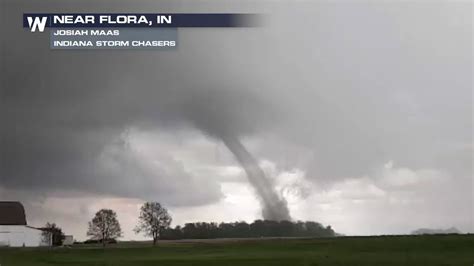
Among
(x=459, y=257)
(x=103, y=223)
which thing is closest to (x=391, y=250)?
(x=459, y=257)

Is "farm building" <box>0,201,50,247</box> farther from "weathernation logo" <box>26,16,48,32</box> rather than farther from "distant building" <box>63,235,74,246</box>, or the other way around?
"weathernation logo" <box>26,16,48,32</box>

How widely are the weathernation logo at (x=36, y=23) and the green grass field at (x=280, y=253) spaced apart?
71.3 ft

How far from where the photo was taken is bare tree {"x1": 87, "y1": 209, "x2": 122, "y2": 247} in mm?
94488

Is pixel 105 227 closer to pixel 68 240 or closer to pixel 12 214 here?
pixel 68 240

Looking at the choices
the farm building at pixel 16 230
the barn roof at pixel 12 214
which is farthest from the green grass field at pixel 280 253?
the barn roof at pixel 12 214

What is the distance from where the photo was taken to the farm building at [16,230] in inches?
5300

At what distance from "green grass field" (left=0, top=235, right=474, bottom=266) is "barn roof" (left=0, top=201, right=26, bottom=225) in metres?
63.3

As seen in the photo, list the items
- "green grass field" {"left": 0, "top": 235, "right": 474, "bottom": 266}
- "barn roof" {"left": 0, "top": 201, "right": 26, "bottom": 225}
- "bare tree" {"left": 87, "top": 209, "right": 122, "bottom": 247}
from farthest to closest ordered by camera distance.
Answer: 1. "barn roof" {"left": 0, "top": 201, "right": 26, "bottom": 225}
2. "bare tree" {"left": 87, "top": 209, "right": 122, "bottom": 247}
3. "green grass field" {"left": 0, "top": 235, "right": 474, "bottom": 266}

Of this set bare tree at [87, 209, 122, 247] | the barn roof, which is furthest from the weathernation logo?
the barn roof

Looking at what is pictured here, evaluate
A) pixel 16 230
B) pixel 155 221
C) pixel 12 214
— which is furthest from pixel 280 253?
pixel 12 214

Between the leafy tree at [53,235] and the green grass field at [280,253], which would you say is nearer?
the green grass field at [280,253]

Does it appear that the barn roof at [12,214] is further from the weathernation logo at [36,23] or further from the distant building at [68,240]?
the weathernation logo at [36,23]

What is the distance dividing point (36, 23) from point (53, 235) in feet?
262

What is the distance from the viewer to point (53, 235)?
120 meters
